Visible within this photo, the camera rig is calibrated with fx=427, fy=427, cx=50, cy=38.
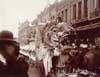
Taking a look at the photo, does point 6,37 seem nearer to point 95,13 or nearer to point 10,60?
point 10,60

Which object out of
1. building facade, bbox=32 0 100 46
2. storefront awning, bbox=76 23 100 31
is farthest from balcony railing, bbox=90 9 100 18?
storefront awning, bbox=76 23 100 31

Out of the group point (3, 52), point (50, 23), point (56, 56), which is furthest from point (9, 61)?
point (50, 23)

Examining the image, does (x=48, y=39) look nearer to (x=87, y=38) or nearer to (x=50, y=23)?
(x=50, y=23)

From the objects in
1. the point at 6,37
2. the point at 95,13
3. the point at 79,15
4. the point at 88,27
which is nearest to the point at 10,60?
the point at 6,37

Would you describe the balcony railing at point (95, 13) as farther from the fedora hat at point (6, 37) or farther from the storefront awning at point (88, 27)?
the fedora hat at point (6, 37)

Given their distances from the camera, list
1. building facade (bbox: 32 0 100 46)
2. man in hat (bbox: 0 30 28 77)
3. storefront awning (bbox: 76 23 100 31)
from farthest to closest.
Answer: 1. building facade (bbox: 32 0 100 46)
2. storefront awning (bbox: 76 23 100 31)
3. man in hat (bbox: 0 30 28 77)

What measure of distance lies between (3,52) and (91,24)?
38.6 ft

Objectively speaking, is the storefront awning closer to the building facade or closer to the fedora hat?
the building facade

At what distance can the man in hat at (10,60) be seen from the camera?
473 cm

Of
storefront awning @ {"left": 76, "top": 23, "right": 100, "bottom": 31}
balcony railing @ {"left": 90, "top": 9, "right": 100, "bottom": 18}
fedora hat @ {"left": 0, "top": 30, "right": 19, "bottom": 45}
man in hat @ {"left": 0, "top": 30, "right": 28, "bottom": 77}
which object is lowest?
man in hat @ {"left": 0, "top": 30, "right": 28, "bottom": 77}

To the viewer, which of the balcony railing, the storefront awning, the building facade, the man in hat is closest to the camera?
the man in hat

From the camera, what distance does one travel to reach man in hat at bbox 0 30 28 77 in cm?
473

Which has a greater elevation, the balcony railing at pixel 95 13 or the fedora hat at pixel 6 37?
the balcony railing at pixel 95 13

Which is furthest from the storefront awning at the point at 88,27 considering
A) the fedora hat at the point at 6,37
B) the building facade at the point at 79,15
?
the fedora hat at the point at 6,37
